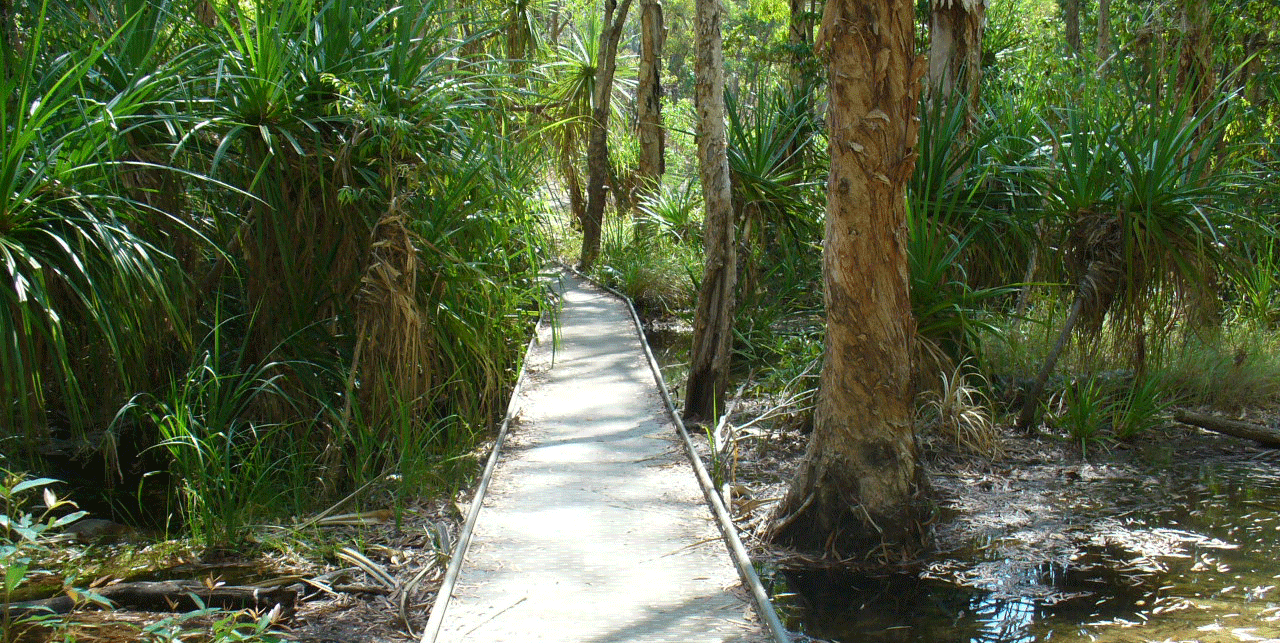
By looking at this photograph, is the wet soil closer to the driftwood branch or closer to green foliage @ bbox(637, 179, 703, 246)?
the driftwood branch

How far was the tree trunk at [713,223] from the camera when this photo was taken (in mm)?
6594

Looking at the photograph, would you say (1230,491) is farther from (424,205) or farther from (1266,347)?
(424,205)

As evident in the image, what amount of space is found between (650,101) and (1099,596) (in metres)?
12.4

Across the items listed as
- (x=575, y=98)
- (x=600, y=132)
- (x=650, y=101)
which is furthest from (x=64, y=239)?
(x=575, y=98)

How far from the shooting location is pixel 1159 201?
578 cm

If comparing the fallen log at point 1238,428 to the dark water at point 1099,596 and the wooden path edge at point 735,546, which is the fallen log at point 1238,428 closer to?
the dark water at point 1099,596

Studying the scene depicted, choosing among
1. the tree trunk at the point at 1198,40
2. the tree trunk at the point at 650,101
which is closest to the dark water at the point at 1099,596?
the tree trunk at the point at 1198,40

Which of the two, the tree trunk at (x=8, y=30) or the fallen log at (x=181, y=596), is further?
the tree trunk at (x=8, y=30)

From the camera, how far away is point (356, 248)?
18.1 feet

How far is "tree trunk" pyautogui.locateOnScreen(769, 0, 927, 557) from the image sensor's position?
4293mm

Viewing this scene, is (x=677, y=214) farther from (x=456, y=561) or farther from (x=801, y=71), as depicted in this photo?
(x=456, y=561)

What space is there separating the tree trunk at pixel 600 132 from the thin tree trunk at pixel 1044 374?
841 cm

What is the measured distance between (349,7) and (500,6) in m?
8.60

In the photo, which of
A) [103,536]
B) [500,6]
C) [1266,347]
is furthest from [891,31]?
[500,6]
